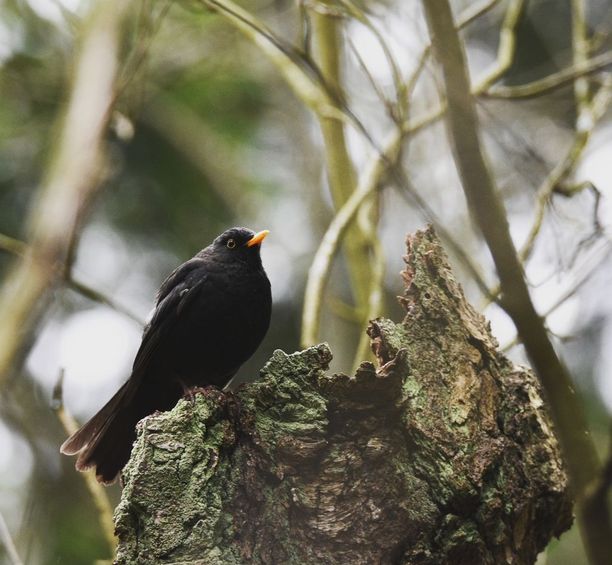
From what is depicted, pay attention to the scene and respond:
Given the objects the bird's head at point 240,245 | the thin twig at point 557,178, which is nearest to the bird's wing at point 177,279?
the bird's head at point 240,245

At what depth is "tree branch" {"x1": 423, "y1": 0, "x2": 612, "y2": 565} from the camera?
141 cm

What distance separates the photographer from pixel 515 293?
1812 mm

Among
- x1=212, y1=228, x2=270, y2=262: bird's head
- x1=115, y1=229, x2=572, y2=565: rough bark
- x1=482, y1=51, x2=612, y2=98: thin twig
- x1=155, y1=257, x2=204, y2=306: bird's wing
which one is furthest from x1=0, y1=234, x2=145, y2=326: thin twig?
x1=482, y1=51, x2=612, y2=98: thin twig

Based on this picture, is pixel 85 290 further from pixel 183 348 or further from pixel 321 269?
pixel 321 269

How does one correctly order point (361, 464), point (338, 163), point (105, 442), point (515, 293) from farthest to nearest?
point (338, 163) < point (105, 442) < point (361, 464) < point (515, 293)

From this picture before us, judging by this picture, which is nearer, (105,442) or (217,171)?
(105,442)

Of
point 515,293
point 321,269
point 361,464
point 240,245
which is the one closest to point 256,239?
Result: point 240,245

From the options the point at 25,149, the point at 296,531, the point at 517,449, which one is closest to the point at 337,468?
the point at 296,531

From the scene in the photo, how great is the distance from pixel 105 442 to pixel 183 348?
0.57 metres

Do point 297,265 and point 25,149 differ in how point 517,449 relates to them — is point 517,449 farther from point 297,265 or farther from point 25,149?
point 25,149

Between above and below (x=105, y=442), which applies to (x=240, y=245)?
above

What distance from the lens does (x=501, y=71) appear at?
16.1ft

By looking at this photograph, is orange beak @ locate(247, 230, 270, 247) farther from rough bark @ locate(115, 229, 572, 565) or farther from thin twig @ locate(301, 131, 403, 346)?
rough bark @ locate(115, 229, 572, 565)

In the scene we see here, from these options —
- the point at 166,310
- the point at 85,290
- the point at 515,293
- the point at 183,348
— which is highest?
the point at 85,290
